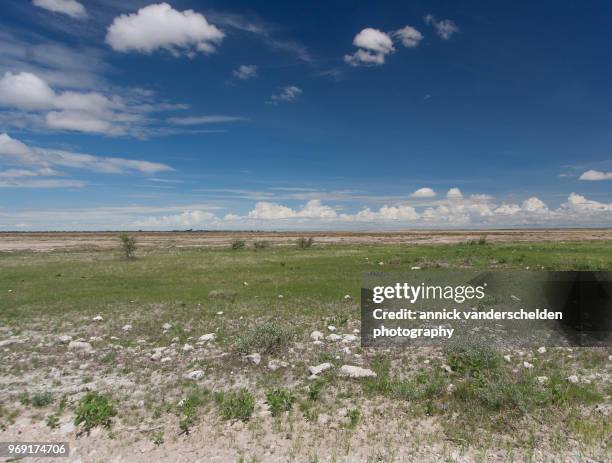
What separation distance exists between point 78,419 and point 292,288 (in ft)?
44.2

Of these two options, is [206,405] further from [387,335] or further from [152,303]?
[152,303]

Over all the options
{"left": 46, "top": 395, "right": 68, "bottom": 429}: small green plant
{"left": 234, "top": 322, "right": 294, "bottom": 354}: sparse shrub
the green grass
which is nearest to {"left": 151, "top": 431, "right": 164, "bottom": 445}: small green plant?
{"left": 46, "top": 395, "right": 68, "bottom": 429}: small green plant

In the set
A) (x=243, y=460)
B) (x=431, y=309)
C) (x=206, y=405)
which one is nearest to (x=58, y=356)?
(x=206, y=405)

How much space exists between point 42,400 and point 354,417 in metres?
6.34

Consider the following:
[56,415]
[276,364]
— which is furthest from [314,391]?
[56,415]

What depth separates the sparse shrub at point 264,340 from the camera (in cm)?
963

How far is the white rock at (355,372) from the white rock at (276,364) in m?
1.49

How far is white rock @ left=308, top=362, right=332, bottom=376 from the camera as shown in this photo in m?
8.22

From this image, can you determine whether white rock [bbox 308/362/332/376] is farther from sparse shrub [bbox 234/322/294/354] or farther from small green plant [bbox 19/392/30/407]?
small green plant [bbox 19/392/30/407]

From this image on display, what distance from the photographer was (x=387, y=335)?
1121cm

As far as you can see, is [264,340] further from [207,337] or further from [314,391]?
[314,391]

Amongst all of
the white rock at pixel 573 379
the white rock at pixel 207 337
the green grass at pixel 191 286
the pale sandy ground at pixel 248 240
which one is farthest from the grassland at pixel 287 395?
the pale sandy ground at pixel 248 240

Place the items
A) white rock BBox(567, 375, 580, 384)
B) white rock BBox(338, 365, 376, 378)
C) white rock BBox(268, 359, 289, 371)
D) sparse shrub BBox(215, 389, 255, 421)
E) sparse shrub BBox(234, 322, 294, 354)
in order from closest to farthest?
sparse shrub BBox(215, 389, 255, 421) → white rock BBox(567, 375, 580, 384) → white rock BBox(338, 365, 376, 378) → white rock BBox(268, 359, 289, 371) → sparse shrub BBox(234, 322, 294, 354)

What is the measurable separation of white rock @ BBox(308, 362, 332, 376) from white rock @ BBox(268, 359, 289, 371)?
0.77 meters
